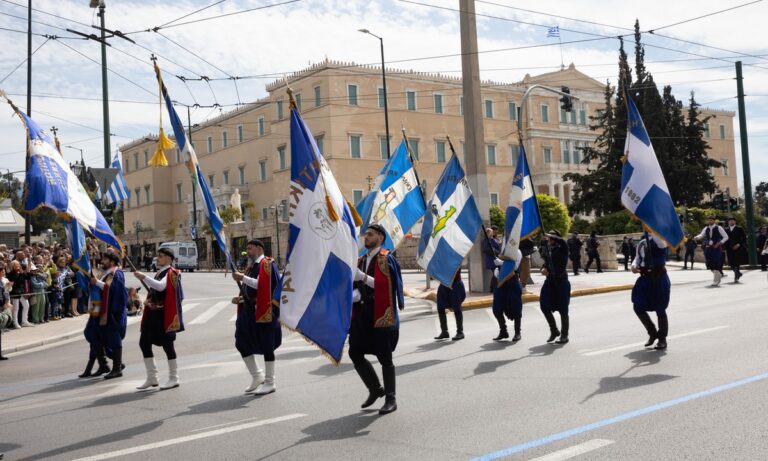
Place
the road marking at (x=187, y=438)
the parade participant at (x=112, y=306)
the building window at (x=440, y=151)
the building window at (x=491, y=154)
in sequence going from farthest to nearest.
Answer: the building window at (x=491, y=154) < the building window at (x=440, y=151) < the parade participant at (x=112, y=306) < the road marking at (x=187, y=438)

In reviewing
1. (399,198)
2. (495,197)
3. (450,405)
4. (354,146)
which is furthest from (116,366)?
(495,197)

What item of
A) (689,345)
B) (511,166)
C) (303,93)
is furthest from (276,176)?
(689,345)

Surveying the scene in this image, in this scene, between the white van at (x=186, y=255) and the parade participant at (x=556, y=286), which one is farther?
the white van at (x=186, y=255)

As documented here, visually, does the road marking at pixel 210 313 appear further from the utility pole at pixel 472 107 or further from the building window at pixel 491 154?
the building window at pixel 491 154

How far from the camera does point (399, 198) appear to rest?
1714cm

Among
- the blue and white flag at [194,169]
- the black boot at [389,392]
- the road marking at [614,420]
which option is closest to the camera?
the road marking at [614,420]

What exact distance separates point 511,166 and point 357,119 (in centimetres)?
1503

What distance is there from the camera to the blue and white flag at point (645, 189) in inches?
412

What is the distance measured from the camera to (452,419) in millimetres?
6988

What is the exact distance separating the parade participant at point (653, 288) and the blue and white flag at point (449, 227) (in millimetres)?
3089

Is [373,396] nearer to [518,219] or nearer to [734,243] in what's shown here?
[518,219]

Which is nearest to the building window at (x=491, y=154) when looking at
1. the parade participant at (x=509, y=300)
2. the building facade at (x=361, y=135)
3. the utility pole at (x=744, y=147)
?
the building facade at (x=361, y=135)

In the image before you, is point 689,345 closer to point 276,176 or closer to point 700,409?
point 700,409

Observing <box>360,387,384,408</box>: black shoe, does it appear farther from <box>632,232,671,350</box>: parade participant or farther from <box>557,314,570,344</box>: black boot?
<box>557,314,570,344</box>: black boot
